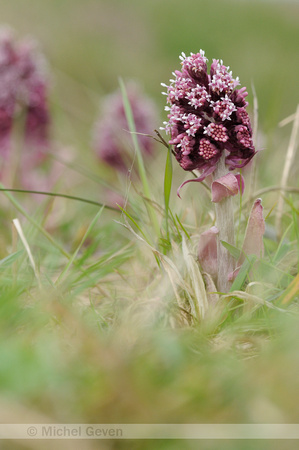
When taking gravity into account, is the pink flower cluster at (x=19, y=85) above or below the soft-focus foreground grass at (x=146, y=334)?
above

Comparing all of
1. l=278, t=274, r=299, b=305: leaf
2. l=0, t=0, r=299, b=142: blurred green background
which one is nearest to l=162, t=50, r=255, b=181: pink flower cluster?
l=278, t=274, r=299, b=305: leaf

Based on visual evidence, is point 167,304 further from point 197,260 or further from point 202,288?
point 197,260

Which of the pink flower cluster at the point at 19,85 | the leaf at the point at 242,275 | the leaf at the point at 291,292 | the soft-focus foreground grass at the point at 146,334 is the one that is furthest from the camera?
the pink flower cluster at the point at 19,85

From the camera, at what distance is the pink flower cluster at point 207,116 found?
154cm

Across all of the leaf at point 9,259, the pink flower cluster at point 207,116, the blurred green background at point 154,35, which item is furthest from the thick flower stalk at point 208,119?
the blurred green background at point 154,35

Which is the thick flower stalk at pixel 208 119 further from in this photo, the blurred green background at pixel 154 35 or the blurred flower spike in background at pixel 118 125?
the blurred green background at pixel 154 35

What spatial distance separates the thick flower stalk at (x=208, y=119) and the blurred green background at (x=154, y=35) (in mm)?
8439

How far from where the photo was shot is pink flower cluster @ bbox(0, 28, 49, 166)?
351 cm

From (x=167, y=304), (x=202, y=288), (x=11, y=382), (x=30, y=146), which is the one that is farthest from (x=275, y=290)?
(x=30, y=146)

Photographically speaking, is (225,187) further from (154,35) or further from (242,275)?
(154,35)

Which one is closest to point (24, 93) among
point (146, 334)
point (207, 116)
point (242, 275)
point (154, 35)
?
point (207, 116)

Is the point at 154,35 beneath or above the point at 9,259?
above

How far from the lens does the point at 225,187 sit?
5.19ft

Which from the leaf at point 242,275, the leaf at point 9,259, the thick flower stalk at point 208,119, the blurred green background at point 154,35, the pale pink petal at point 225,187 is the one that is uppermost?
the blurred green background at point 154,35
